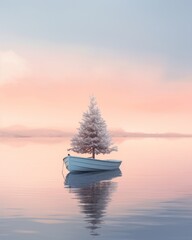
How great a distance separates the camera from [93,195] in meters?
34.8

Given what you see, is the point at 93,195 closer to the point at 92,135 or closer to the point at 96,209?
the point at 96,209

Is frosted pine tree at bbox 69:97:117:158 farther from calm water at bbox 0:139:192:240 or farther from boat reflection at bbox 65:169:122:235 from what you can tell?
calm water at bbox 0:139:192:240

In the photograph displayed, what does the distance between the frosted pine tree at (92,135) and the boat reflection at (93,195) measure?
7.36 meters

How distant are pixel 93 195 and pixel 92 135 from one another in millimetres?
27288

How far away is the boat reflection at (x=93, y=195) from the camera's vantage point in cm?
2442

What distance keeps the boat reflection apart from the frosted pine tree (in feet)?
24.1

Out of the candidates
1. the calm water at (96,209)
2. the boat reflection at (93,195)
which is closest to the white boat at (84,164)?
the boat reflection at (93,195)

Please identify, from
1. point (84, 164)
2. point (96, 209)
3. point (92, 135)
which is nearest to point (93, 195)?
point (96, 209)

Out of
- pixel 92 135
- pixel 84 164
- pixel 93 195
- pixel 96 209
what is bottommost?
pixel 96 209

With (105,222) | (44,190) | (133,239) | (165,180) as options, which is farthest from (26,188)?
(133,239)

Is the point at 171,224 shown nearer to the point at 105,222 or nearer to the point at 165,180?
the point at 105,222

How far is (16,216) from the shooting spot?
84.6 feet

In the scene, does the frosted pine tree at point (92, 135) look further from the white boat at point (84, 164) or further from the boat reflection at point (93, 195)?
the boat reflection at point (93, 195)

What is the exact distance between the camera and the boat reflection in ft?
80.1
